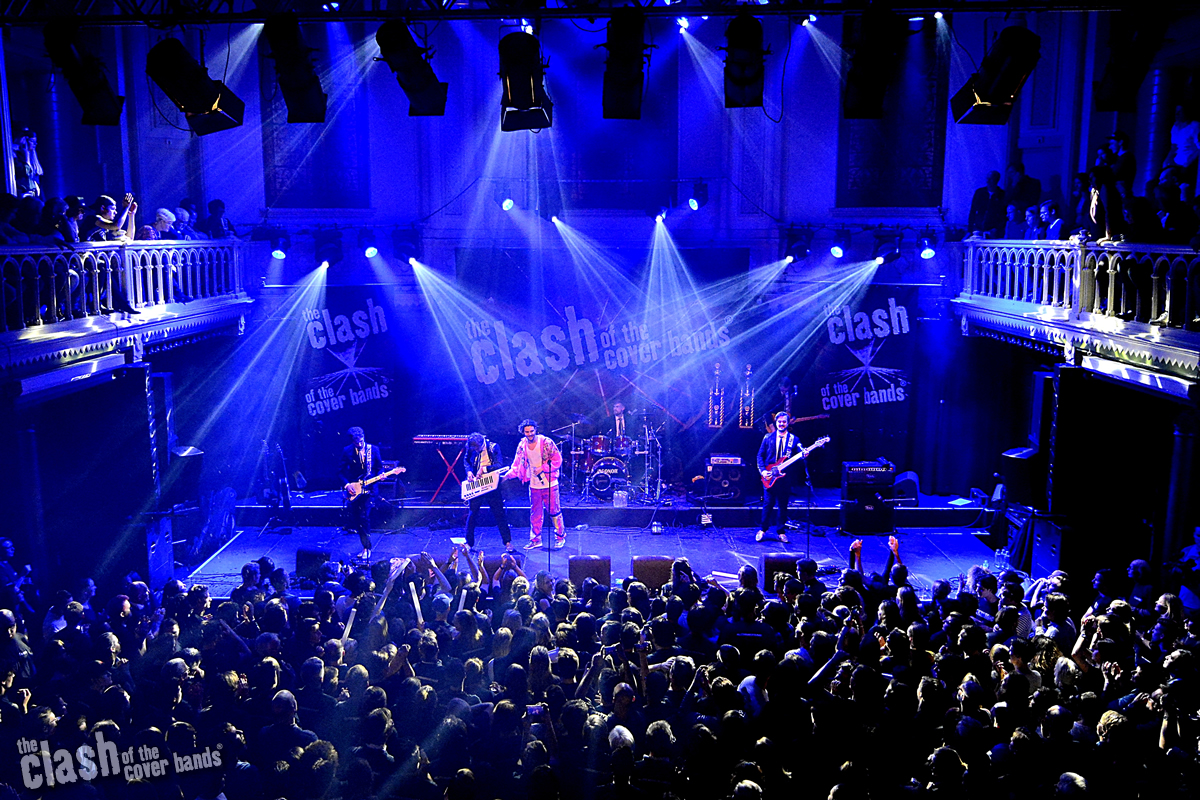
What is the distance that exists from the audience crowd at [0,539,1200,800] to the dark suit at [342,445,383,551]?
198 inches

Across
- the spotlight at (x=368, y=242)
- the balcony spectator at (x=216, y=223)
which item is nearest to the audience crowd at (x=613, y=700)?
the balcony spectator at (x=216, y=223)

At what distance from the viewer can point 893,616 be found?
21.9 ft

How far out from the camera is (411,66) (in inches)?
355

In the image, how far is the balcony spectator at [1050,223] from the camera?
12.0m

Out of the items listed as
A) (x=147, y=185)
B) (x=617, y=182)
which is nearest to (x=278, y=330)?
(x=147, y=185)

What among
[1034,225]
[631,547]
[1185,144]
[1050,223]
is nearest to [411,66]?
[631,547]

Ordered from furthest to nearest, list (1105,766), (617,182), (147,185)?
1. (617,182)
2. (147,185)
3. (1105,766)

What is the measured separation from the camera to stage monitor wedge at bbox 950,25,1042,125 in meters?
8.53

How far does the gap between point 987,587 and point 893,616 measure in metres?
1.97

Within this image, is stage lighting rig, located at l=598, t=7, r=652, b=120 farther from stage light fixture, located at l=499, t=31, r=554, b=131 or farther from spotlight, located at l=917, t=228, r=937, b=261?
spotlight, located at l=917, t=228, r=937, b=261

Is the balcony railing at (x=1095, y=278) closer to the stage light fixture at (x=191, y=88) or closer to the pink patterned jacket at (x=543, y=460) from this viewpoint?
the pink patterned jacket at (x=543, y=460)

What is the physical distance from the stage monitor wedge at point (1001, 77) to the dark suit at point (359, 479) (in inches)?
331

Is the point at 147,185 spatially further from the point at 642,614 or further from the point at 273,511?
the point at 642,614

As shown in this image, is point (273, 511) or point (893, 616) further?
point (273, 511)
